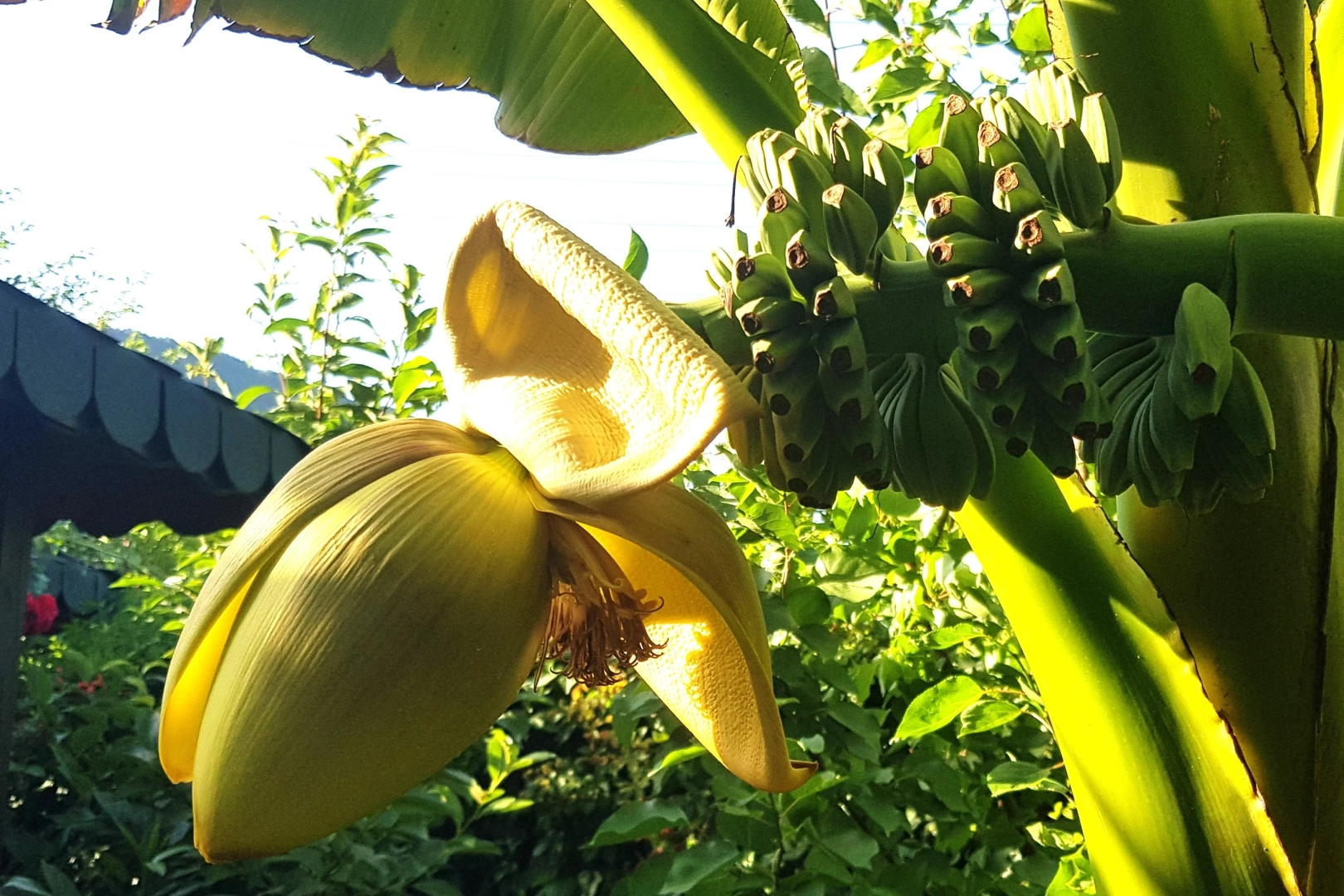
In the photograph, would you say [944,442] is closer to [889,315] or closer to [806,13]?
[889,315]

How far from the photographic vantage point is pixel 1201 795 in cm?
45

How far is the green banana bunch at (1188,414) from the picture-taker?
0.32 metres

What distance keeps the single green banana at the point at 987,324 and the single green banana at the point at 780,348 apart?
5 cm

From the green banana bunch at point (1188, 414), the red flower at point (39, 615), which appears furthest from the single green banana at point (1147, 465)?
the red flower at point (39, 615)

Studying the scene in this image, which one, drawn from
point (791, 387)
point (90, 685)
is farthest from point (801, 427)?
point (90, 685)

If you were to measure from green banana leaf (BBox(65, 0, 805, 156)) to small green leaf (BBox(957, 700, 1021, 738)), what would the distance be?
56cm

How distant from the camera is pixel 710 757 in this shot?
3.39ft

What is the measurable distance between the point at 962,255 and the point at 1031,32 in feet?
2.12

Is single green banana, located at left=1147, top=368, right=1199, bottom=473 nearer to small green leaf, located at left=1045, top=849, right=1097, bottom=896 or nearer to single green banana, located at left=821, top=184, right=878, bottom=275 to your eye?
single green banana, located at left=821, top=184, right=878, bottom=275

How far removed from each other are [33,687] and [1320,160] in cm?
211

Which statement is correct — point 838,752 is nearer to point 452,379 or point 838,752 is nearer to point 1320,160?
point 1320,160

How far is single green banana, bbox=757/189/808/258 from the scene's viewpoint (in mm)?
335

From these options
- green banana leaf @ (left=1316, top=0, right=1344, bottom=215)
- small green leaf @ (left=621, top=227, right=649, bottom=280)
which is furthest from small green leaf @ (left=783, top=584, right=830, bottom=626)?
green banana leaf @ (left=1316, top=0, right=1344, bottom=215)

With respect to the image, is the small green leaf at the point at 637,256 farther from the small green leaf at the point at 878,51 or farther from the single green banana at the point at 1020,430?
the single green banana at the point at 1020,430
